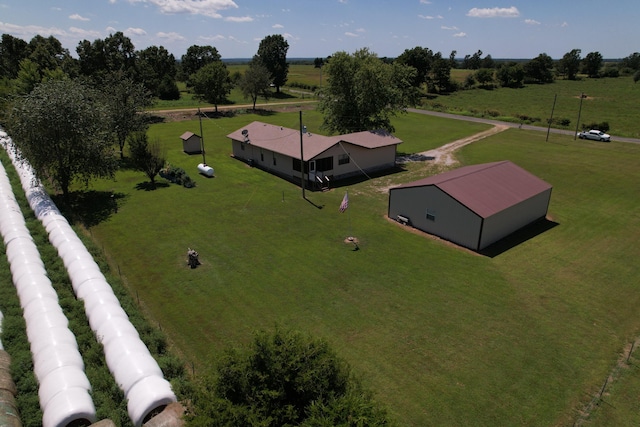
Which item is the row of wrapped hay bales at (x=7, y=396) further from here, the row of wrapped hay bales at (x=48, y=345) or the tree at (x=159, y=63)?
the tree at (x=159, y=63)

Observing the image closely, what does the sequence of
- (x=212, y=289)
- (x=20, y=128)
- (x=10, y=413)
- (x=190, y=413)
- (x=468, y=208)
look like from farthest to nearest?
(x=20, y=128) < (x=468, y=208) < (x=212, y=289) < (x=10, y=413) < (x=190, y=413)

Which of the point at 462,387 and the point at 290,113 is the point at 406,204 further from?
the point at 290,113

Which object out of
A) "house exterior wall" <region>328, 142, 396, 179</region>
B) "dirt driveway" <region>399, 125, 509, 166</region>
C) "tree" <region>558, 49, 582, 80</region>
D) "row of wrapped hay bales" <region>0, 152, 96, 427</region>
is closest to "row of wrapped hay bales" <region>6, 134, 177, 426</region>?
"row of wrapped hay bales" <region>0, 152, 96, 427</region>

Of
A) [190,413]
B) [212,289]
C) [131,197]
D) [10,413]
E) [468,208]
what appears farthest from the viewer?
[131,197]

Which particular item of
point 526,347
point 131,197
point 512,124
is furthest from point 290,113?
point 526,347

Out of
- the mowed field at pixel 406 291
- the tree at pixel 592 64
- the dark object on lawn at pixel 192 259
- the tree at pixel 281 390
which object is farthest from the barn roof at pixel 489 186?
the tree at pixel 592 64

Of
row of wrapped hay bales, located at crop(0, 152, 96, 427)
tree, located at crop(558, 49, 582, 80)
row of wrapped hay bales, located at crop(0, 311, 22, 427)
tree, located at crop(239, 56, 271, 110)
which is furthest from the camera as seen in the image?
tree, located at crop(558, 49, 582, 80)

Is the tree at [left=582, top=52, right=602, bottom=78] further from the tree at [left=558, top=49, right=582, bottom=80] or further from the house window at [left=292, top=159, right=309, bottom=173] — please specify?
the house window at [left=292, top=159, right=309, bottom=173]
